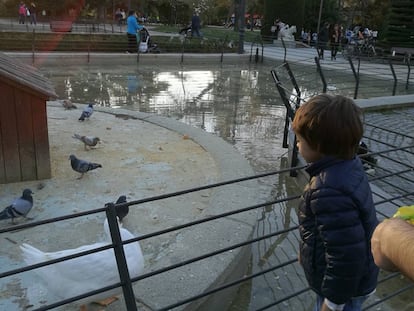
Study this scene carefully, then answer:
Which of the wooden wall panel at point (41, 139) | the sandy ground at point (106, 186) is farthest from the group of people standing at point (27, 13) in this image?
the wooden wall panel at point (41, 139)

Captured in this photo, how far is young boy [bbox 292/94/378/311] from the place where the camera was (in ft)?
6.17

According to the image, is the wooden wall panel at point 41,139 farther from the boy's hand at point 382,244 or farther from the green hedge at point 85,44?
the green hedge at point 85,44

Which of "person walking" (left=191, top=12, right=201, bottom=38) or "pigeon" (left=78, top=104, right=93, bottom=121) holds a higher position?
"person walking" (left=191, top=12, right=201, bottom=38)

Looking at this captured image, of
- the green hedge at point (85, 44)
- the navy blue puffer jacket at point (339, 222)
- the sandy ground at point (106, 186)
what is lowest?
the sandy ground at point (106, 186)

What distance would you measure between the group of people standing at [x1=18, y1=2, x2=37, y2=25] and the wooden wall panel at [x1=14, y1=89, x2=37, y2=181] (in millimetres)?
34095

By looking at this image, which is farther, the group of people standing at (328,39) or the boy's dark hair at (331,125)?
the group of people standing at (328,39)

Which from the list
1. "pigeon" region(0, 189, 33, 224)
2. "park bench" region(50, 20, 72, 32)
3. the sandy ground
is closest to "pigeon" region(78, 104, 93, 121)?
the sandy ground

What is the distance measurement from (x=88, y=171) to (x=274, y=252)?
2.42 metres

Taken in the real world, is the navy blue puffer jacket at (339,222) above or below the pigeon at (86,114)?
above

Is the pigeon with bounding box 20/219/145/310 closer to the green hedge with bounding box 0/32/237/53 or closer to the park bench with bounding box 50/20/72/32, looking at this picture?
the green hedge with bounding box 0/32/237/53

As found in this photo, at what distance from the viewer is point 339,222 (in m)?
1.87

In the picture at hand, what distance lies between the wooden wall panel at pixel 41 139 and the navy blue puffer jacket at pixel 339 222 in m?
3.85

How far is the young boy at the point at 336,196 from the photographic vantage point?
1882mm

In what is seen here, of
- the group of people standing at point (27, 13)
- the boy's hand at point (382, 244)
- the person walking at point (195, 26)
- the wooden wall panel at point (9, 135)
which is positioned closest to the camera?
the boy's hand at point (382, 244)
